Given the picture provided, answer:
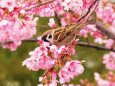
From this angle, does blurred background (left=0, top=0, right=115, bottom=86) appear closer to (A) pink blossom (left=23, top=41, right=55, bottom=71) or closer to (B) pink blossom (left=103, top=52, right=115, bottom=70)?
(B) pink blossom (left=103, top=52, right=115, bottom=70)

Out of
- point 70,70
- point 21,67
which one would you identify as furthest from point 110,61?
point 21,67

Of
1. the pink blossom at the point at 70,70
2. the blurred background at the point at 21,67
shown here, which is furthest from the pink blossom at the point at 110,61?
the blurred background at the point at 21,67

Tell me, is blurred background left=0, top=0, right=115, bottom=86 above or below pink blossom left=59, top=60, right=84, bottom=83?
below

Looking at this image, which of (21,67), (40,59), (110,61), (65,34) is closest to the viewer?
(65,34)

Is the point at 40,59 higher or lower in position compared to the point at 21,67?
higher

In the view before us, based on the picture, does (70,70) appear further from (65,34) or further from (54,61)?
(65,34)

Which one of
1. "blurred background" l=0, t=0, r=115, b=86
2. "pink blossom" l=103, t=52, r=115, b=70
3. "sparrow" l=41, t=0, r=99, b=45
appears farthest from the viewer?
"blurred background" l=0, t=0, r=115, b=86

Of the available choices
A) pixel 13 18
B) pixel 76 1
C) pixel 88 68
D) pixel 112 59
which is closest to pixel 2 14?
pixel 13 18

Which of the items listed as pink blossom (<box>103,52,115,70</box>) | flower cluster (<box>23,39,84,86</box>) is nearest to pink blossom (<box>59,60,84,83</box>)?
flower cluster (<box>23,39,84,86</box>)

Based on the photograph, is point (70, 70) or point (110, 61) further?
point (110, 61)

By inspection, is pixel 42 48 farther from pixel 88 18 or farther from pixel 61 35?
pixel 88 18

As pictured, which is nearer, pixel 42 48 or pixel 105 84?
pixel 42 48
